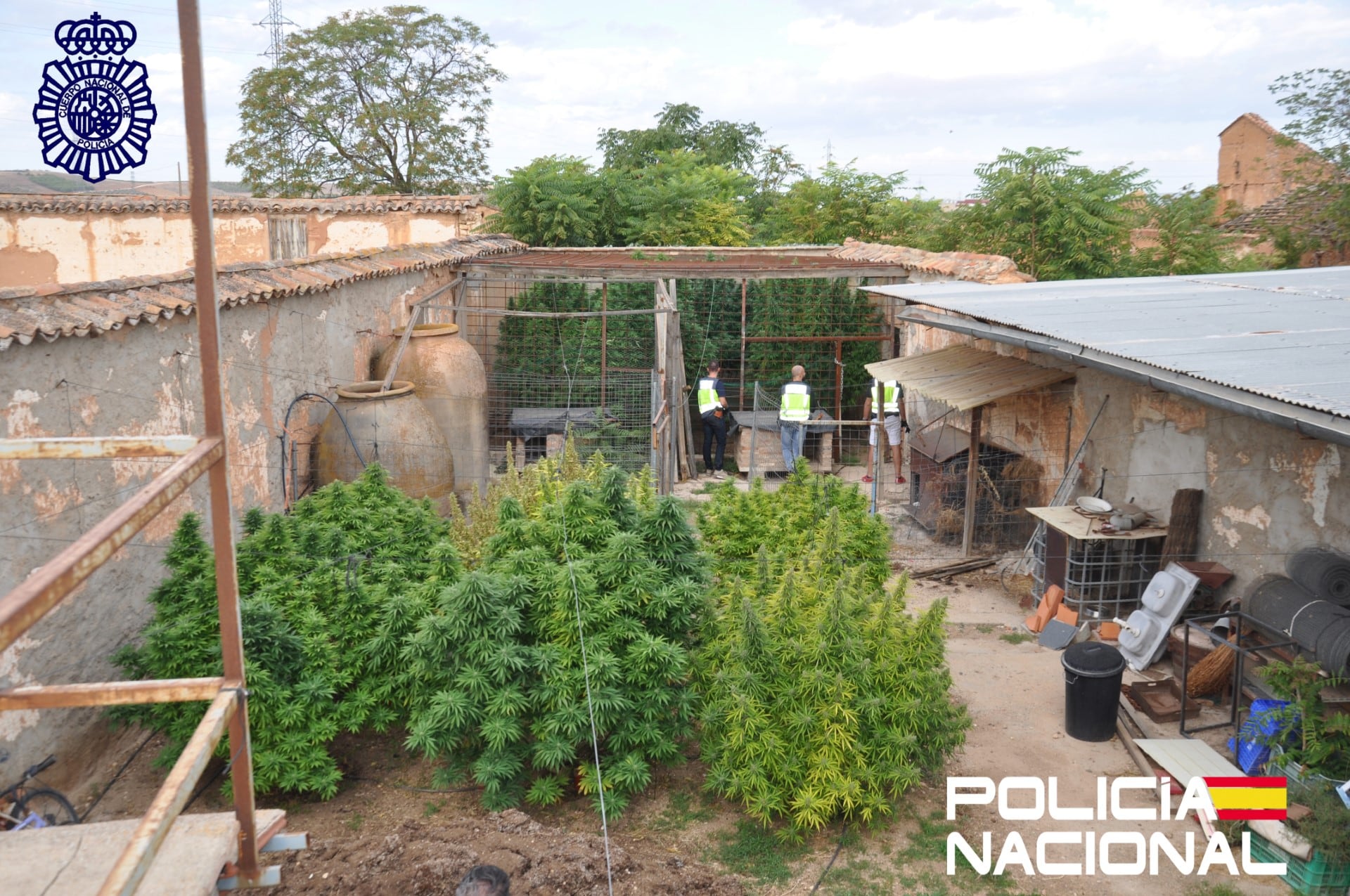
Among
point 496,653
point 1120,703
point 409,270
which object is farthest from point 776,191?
point 496,653

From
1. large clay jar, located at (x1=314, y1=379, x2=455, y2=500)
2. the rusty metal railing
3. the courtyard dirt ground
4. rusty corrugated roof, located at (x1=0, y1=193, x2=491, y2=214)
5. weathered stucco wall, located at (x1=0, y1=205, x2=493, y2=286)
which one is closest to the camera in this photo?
→ the rusty metal railing

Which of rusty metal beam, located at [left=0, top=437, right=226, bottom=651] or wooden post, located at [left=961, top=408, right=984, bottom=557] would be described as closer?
rusty metal beam, located at [left=0, top=437, right=226, bottom=651]

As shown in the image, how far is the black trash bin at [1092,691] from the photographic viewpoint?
6.80 meters

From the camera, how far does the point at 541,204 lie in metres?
19.4

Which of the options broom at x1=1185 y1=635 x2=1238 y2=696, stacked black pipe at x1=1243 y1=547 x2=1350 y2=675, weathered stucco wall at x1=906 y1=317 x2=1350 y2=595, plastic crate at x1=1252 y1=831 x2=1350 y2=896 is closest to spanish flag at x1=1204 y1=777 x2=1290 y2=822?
plastic crate at x1=1252 y1=831 x2=1350 y2=896

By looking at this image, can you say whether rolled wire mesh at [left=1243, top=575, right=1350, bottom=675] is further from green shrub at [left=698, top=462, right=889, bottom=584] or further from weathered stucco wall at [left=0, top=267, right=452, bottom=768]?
weathered stucco wall at [left=0, top=267, right=452, bottom=768]

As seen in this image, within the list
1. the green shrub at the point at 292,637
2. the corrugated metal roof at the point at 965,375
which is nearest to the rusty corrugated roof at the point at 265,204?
the corrugated metal roof at the point at 965,375

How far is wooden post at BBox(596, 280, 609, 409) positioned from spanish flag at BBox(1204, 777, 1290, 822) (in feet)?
31.8

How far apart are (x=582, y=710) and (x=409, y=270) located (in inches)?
340

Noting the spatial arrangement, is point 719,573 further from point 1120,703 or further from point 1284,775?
point 1284,775

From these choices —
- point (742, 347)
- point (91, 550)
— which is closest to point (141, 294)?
point (91, 550)

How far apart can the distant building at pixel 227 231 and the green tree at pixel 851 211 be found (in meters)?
7.10

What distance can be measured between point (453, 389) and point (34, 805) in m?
6.34

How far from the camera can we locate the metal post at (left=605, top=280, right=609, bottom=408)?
14.8 m
